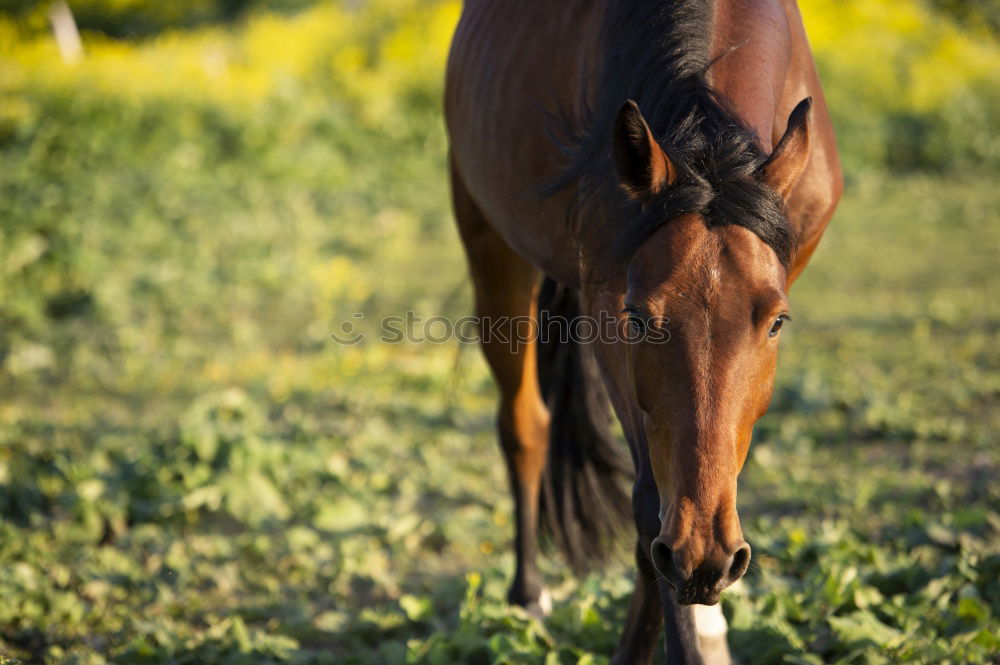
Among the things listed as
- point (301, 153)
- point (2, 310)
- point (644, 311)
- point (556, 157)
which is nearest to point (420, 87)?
point (301, 153)

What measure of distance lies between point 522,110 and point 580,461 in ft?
4.40

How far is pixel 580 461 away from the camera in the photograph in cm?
353

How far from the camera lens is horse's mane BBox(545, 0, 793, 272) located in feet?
6.08

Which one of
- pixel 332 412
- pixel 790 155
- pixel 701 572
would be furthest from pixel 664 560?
pixel 332 412

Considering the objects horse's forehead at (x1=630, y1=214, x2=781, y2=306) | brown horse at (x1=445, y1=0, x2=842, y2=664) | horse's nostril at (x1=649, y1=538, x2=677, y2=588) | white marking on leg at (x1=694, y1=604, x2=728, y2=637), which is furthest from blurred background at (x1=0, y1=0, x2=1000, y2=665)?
horse's forehead at (x1=630, y1=214, x2=781, y2=306)

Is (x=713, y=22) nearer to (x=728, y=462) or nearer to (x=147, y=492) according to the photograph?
(x=728, y=462)

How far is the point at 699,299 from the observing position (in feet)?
5.89

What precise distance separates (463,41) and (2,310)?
197 inches

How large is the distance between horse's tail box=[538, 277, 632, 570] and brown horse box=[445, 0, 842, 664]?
0.14 meters

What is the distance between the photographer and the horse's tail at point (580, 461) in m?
3.48

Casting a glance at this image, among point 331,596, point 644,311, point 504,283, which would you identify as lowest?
point 331,596

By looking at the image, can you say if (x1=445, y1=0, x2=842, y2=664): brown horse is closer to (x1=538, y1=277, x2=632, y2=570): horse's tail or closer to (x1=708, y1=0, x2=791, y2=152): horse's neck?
(x1=708, y1=0, x2=791, y2=152): horse's neck

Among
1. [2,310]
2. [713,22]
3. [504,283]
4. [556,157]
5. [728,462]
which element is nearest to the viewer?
[728,462]

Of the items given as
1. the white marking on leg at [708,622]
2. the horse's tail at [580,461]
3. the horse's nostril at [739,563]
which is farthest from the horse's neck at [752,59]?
the horse's tail at [580,461]
